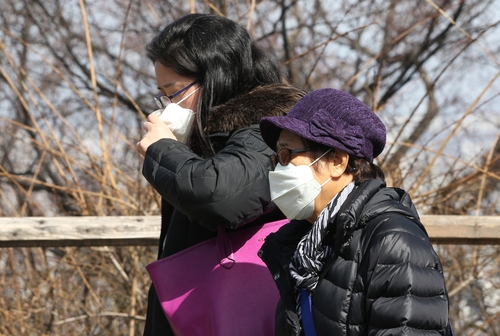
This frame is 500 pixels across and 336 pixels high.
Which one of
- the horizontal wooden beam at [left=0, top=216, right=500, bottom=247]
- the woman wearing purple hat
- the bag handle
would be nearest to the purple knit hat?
the woman wearing purple hat

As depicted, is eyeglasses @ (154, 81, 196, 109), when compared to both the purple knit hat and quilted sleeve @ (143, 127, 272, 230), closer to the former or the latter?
quilted sleeve @ (143, 127, 272, 230)

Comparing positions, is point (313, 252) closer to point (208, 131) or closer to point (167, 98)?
point (208, 131)

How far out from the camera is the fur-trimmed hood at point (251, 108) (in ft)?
6.58

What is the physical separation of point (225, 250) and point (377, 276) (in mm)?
555

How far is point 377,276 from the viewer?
1.50 meters

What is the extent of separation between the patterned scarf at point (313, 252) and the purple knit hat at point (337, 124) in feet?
0.37

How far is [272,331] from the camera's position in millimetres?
1901

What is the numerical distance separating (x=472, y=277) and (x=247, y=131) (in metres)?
2.71

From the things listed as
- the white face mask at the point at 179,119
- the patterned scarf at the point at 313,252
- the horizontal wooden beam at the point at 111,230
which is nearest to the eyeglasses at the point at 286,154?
the patterned scarf at the point at 313,252

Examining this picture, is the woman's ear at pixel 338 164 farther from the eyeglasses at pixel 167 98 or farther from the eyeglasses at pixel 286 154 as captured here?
the eyeglasses at pixel 167 98

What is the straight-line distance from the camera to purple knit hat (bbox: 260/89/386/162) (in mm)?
1694

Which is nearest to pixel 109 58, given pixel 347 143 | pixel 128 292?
pixel 128 292

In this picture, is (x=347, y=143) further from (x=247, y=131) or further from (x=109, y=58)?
(x=109, y=58)

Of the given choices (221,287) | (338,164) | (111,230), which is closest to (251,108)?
(338,164)
